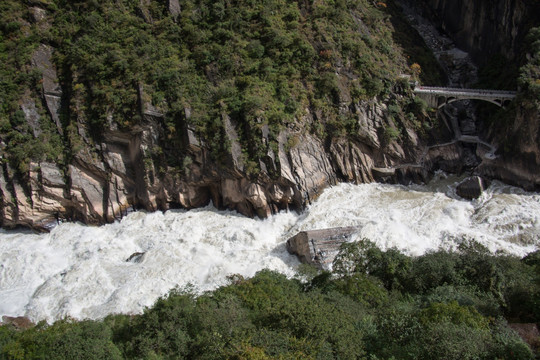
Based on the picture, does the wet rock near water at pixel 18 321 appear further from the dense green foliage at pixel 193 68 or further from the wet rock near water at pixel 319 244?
the wet rock near water at pixel 319 244

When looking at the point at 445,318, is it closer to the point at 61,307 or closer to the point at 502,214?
the point at 502,214

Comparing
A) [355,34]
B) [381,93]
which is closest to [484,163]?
[381,93]

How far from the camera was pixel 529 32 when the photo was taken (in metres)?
39.2

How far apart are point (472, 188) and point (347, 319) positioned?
22.0m

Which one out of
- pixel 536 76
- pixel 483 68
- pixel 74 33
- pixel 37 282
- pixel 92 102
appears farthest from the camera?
pixel 483 68

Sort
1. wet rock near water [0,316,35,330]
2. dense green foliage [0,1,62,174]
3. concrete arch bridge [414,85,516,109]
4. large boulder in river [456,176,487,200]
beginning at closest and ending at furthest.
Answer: wet rock near water [0,316,35,330], large boulder in river [456,176,487,200], dense green foliage [0,1,62,174], concrete arch bridge [414,85,516,109]

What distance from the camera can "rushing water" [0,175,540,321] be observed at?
30.9 m

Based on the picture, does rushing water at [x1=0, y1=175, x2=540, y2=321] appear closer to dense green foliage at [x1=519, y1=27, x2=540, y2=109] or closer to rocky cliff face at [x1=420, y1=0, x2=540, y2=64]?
dense green foliage at [x1=519, y1=27, x2=540, y2=109]

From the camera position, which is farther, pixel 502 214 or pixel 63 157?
pixel 63 157

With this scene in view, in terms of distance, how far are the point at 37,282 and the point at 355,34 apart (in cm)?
3571

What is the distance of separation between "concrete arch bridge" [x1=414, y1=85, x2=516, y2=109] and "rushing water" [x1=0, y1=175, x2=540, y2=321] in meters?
7.76

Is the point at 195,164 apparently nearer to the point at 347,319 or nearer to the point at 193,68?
the point at 193,68

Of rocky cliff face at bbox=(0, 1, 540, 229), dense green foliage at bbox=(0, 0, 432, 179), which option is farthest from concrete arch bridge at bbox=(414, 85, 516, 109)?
dense green foliage at bbox=(0, 0, 432, 179)

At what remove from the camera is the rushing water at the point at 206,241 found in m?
30.9
